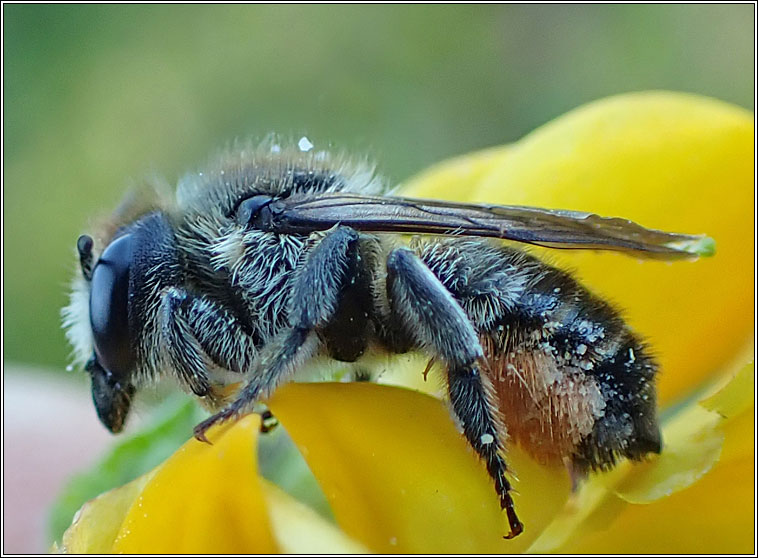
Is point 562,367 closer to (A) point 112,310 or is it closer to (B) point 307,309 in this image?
(B) point 307,309

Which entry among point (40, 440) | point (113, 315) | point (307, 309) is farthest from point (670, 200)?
point (40, 440)

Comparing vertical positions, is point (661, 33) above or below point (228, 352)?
below

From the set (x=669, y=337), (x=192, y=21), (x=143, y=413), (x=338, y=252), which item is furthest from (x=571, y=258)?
(x=192, y=21)

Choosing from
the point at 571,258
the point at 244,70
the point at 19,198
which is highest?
the point at 571,258

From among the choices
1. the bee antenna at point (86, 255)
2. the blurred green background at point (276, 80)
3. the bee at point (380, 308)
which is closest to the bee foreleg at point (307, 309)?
the bee at point (380, 308)

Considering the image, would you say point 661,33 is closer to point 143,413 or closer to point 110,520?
point 143,413

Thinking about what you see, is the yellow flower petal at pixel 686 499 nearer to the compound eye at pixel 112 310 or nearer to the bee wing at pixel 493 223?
the bee wing at pixel 493 223

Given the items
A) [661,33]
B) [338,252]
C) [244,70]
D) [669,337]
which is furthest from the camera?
[244,70]
